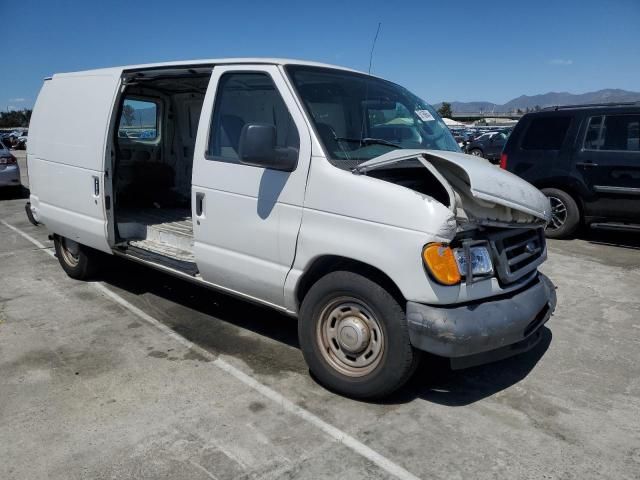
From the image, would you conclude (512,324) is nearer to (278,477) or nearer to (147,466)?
(278,477)

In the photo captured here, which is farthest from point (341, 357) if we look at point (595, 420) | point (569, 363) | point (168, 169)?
point (168, 169)

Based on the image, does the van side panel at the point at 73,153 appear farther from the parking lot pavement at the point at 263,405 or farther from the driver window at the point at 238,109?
the driver window at the point at 238,109

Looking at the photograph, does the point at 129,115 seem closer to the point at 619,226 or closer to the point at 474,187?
the point at 474,187

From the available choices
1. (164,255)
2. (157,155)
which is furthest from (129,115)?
(164,255)

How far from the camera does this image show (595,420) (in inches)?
131

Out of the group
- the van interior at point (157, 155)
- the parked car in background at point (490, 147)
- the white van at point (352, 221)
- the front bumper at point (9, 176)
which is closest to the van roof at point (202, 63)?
the white van at point (352, 221)

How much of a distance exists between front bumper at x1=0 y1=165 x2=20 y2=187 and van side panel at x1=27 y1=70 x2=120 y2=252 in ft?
26.3

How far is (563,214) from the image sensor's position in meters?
8.29

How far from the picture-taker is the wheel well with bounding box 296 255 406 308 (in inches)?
129

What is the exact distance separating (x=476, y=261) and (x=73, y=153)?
416cm

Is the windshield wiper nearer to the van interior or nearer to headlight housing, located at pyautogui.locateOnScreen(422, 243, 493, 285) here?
headlight housing, located at pyautogui.locateOnScreen(422, 243, 493, 285)

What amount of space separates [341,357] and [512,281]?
1.22m

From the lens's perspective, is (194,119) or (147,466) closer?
(147,466)

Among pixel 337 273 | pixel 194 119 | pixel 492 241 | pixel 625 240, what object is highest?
pixel 194 119
